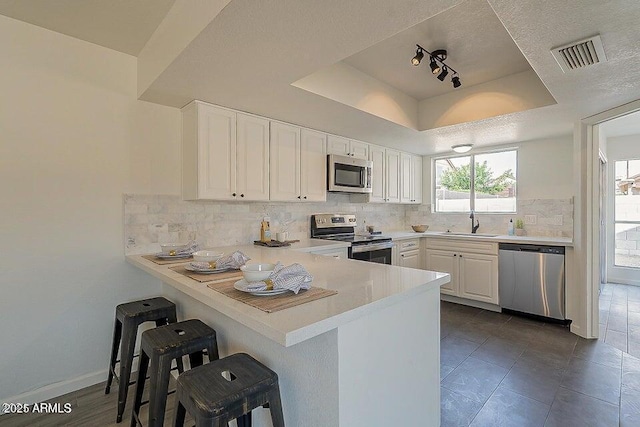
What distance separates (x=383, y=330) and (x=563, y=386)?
72.4 inches

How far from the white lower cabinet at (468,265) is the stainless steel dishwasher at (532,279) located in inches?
4.0

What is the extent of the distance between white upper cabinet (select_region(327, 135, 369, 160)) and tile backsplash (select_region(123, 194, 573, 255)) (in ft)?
1.92

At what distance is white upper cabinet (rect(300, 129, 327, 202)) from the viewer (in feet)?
10.8

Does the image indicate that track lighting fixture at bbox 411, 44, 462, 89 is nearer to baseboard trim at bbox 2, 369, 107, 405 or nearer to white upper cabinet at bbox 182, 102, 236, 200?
white upper cabinet at bbox 182, 102, 236, 200

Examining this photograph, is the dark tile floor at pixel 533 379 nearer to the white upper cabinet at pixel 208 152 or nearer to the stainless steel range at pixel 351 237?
the stainless steel range at pixel 351 237

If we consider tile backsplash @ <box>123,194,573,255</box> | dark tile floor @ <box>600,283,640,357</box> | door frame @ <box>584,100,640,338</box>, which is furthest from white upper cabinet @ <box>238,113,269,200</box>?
dark tile floor @ <box>600,283,640,357</box>

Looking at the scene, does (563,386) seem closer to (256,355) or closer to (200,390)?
(256,355)

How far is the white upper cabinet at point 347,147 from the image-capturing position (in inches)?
141

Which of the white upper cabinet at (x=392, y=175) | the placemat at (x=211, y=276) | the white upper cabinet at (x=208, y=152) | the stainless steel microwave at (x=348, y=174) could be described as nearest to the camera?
the placemat at (x=211, y=276)

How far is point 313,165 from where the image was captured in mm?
3383

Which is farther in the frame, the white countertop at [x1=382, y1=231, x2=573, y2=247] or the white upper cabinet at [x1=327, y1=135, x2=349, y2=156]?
the white upper cabinet at [x1=327, y1=135, x2=349, y2=156]

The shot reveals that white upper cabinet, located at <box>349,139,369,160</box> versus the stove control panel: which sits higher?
white upper cabinet, located at <box>349,139,369,160</box>

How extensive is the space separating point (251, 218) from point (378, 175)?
197 cm

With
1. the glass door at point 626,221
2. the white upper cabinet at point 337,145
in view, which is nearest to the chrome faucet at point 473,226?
the white upper cabinet at point 337,145
